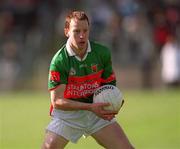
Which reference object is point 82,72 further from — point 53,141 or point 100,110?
point 53,141

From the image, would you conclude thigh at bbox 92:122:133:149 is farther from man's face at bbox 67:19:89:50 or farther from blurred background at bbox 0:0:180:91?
blurred background at bbox 0:0:180:91

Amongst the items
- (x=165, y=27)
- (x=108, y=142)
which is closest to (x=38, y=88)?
(x=165, y=27)

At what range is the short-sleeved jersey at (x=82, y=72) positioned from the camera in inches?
398

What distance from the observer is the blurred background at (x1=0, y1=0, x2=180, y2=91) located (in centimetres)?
2523

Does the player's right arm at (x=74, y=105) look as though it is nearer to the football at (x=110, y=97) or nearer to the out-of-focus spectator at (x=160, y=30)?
the football at (x=110, y=97)

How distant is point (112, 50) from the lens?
2555 cm

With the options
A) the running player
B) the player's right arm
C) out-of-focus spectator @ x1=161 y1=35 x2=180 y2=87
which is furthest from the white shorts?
out-of-focus spectator @ x1=161 y1=35 x2=180 y2=87

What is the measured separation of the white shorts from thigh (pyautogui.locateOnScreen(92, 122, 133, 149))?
0.19 ft

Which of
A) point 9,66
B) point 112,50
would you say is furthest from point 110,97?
point 9,66

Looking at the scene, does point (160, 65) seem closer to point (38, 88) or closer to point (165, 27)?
point (165, 27)

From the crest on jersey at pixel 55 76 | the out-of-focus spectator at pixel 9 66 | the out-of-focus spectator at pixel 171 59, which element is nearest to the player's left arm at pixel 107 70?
the crest on jersey at pixel 55 76

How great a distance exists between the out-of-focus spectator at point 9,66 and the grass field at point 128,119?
49 cm

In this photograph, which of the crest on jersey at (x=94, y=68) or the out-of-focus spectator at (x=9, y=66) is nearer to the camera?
the crest on jersey at (x=94, y=68)

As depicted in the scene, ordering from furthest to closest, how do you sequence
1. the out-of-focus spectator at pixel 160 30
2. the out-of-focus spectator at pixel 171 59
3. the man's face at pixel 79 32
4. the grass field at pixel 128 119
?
the out-of-focus spectator at pixel 160 30, the out-of-focus spectator at pixel 171 59, the grass field at pixel 128 119, the man's face at pixel 79 32
